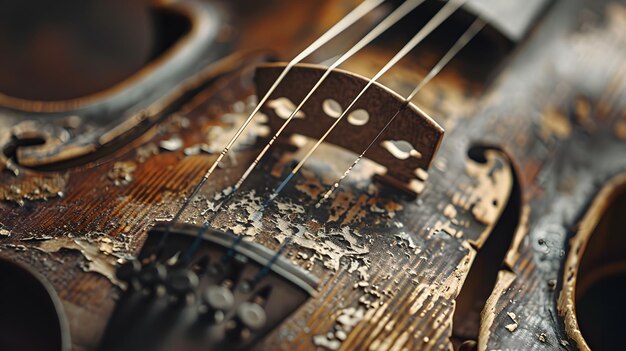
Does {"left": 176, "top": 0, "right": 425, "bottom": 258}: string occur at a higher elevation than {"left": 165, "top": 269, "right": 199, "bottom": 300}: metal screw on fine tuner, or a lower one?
higher

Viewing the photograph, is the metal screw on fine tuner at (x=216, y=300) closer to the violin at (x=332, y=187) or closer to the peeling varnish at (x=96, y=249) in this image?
the violin at (x=332, y=187)

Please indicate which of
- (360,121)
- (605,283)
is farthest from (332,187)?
(605,283)

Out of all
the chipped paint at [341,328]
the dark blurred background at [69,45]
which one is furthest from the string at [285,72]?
the dark blurred background at [69,45]

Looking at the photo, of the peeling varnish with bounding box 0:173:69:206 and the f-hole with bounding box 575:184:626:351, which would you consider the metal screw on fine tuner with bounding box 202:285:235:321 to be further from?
the f-hole with bounding box 575:184:626:351

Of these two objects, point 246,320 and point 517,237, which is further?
point 517,237

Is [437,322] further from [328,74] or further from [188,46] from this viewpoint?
[188,46]

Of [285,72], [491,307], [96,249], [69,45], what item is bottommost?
[96,249]

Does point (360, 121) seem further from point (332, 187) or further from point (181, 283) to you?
point (181, 283)

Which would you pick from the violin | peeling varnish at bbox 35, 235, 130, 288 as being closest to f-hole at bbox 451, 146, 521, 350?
the violin
